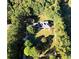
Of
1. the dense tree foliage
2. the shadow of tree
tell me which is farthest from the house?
the shadow of tree

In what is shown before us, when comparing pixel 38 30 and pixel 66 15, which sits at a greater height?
pixel 66 15

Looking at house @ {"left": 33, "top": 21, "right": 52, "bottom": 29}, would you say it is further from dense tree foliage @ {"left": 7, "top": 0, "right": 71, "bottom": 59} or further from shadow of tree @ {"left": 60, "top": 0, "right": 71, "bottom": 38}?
shadow of tree @ {"left": 60, "top": 0, "right": 71, "bottom": 38}

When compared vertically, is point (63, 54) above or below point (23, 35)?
below

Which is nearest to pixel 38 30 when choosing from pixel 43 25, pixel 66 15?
pixel 43 25

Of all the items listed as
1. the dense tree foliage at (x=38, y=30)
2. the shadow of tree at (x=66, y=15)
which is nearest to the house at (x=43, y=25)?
the dense tree foliage at (x=38, y=30)

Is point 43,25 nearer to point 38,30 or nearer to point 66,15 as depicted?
point 38,30

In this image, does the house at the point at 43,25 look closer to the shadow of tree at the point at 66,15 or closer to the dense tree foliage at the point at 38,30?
the dense tree foliage at the point at 38,30
